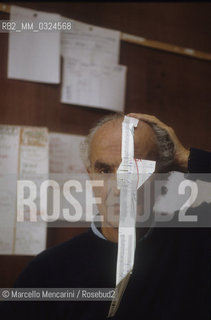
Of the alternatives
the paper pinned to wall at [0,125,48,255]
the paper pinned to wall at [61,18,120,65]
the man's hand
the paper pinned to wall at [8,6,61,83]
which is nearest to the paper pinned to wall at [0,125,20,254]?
the paper pinned to wall at [0,125,48,255]

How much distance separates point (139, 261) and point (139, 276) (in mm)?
30

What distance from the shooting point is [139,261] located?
0.70 meters

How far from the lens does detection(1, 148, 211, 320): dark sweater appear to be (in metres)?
0.62

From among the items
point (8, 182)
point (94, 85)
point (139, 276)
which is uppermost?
point (94, 85)

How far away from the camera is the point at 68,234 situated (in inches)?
37.5

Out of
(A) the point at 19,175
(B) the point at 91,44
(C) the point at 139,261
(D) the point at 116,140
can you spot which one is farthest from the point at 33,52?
(C) the point at 139,261

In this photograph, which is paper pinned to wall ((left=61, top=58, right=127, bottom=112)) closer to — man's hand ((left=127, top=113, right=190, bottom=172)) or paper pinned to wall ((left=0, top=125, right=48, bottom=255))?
paper pinned to wall ((left=0, top=125, right=48, bottom=255))

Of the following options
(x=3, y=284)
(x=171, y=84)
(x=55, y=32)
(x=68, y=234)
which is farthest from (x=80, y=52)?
(x=3, y=284)

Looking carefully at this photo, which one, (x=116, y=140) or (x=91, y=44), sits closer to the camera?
(x=116, y=140)

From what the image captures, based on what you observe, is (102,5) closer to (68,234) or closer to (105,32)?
(105,32)

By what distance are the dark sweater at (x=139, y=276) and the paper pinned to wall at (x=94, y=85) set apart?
15.6 inches

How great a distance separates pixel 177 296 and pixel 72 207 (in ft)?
1.38

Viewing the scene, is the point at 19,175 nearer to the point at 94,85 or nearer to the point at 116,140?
the point at 94,85

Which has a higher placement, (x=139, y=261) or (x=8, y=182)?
(x=8, y=182)
